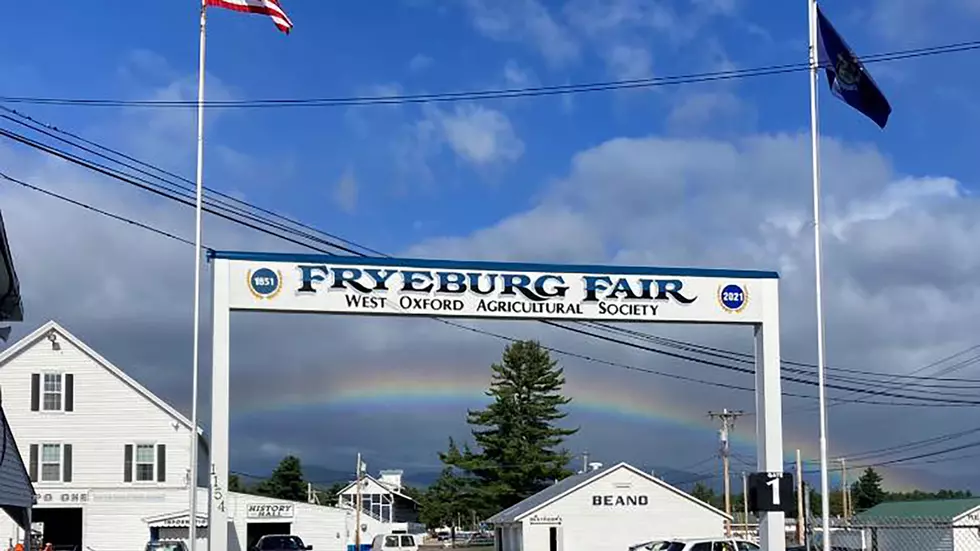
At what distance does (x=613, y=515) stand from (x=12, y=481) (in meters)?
43.5

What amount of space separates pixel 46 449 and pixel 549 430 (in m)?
54.1

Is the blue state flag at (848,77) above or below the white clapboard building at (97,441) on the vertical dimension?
above

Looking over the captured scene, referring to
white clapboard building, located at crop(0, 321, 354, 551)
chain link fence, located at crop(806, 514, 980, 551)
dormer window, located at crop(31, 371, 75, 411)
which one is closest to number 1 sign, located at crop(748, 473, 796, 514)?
white clapboard building, located at crop(0, 321, 354, 551)

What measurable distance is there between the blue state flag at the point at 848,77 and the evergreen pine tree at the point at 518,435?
244 feet

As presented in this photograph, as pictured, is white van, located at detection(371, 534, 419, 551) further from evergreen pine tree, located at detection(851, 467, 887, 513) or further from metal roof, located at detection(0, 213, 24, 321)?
evergreen pine tree, located at detection(851, 467, 887, 513)

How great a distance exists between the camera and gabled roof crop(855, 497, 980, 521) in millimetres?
59781

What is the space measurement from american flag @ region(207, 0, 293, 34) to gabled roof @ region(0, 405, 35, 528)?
8.49m

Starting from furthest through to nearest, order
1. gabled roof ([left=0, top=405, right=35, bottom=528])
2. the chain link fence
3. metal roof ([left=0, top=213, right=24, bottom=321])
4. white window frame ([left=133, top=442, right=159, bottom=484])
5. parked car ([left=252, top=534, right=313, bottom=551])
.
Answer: the chain link fence < white window frame ([left=133, top=442, right=159, bottom=484]) < parked car ([left=252, top=534, right=313, bottom=551]) < gabled roof ([left=0, top=405, right=35, bottom=528]) < metal roof ([left=0, top=213, right=24, bottom=321])

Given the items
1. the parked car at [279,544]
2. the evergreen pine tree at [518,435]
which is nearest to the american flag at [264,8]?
the parked car at [279,544]

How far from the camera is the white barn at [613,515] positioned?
194 ft

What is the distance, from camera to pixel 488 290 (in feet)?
76.2

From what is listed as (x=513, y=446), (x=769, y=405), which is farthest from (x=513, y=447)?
(x=769, y=405)

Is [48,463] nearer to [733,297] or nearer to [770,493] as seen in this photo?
[733,297]

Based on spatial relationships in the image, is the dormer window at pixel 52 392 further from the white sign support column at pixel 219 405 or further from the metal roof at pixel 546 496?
the white sign support column at pixel 219 405
